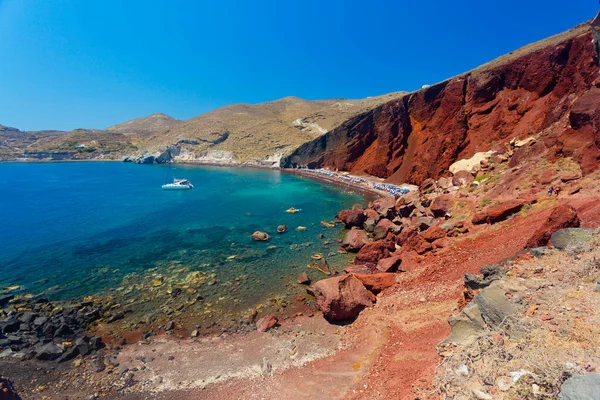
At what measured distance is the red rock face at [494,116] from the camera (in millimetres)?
22059

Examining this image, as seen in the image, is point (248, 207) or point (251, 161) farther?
point (251, 161)

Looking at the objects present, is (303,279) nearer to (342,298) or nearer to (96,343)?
(342,298)

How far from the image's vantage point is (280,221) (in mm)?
36438

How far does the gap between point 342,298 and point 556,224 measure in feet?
33.8

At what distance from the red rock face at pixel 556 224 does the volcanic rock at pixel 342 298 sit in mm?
8292

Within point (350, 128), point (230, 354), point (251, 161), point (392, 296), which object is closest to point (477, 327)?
point (392, 296)

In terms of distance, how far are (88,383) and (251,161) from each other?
342 ft

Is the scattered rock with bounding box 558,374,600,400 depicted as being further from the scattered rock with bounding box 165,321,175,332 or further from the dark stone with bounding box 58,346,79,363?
the dark stone with bounding box 58,346,79,363

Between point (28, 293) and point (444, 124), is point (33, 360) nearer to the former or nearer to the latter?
point (28, 293)

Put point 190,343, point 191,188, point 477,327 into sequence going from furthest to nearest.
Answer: point 191,188 < point 190,343 < point 477,327

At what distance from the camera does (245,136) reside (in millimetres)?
131125

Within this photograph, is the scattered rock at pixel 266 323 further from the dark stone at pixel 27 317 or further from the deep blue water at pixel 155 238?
the dark stone at pixel 27 317

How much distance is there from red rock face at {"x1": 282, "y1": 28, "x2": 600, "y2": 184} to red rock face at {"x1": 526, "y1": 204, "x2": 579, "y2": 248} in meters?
9.13

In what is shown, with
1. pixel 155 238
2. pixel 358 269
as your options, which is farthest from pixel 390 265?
pixel 155 238
